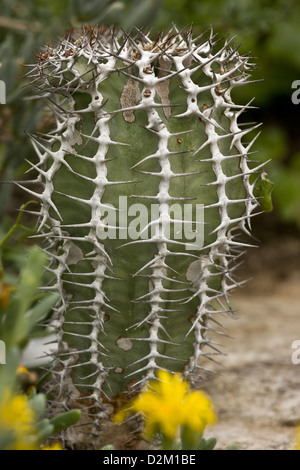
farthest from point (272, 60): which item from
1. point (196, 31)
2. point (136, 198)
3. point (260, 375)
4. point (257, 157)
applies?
point (136, 198)

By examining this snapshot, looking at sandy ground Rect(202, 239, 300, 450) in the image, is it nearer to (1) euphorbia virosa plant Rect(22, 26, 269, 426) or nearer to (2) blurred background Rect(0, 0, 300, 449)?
(2) blurred background Rect(0, 0, 300, 449)

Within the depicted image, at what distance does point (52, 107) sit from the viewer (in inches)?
43.9

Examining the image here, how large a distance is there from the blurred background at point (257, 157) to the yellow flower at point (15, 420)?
172 millimetres

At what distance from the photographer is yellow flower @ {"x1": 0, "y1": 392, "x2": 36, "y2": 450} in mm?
706

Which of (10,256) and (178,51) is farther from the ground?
(178,51)

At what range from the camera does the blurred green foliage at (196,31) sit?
1610 mm

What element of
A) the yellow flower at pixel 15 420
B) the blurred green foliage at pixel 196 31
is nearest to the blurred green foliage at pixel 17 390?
the yellow flower at pixel 15 420

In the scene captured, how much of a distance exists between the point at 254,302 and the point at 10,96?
123 centimetres

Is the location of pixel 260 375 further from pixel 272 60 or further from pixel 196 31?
pixel 272 60

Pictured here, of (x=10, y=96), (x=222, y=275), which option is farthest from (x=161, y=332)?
(x=10, y=96)

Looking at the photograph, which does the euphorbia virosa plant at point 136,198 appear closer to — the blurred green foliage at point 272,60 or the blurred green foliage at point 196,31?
the blurred green foliage at point 196,31

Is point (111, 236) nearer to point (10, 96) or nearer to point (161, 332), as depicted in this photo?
point (161, 332)

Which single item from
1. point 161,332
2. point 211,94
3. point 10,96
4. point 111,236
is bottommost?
point 161,332
